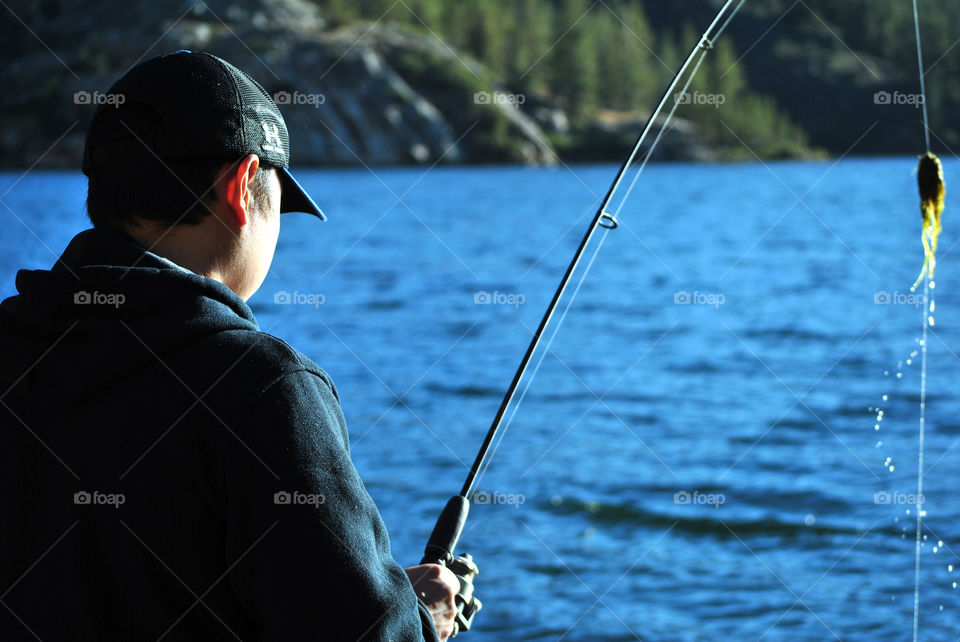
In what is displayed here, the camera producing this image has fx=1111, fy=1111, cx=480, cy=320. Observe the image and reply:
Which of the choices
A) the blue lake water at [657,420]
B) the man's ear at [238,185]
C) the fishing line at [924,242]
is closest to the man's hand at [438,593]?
the man's ear at [238,185]

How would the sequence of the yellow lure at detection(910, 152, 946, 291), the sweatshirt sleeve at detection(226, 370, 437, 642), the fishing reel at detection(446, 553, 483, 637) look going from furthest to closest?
the yellow lure at detection(910, 152, 946, 291) → the fishing reel at detection(446, 553, 483, 637) → the sweatshirt sleeve at detection(226, 370, 437, 642)

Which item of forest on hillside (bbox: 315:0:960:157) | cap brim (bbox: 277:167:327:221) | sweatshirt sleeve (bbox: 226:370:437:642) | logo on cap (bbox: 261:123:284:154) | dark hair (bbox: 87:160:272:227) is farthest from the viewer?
forest on hillside (bbox: 315:0:960:157)

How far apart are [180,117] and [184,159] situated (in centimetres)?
7

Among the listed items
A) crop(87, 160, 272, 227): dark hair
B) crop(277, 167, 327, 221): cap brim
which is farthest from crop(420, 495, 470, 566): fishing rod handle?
crop(87, 160, 272, 227): dark hair

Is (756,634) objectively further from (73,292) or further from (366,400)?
(366,400)

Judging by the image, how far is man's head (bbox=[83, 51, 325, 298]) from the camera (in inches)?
68.2

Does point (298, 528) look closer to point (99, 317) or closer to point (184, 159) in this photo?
point (99, 317)

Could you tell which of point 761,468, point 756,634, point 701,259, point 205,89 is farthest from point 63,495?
point 701,259

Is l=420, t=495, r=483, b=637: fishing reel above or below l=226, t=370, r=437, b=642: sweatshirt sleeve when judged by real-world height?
below

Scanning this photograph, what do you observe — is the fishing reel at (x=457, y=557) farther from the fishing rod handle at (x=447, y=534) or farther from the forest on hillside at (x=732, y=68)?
the forest on hillside at (x=732, y=68)

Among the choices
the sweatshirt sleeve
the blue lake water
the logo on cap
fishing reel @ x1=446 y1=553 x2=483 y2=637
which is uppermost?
the logo on cap

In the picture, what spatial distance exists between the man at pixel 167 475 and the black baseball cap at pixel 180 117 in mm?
58

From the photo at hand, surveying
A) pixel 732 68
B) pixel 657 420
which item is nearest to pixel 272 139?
pixel 657 420

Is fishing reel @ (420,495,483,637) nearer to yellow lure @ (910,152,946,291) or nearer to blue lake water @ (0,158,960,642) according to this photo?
blue lake water @ (0,158,960,642)
